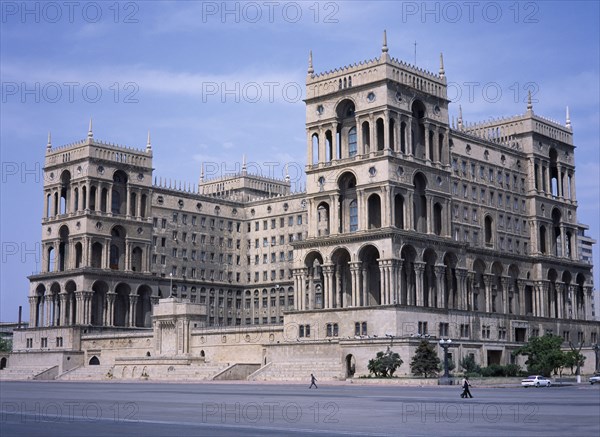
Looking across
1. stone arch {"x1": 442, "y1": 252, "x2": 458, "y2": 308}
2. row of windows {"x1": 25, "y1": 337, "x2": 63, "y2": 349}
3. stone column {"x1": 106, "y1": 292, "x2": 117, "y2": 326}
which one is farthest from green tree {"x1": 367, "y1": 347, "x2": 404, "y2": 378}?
row of windows {"x1": 25, "y1": 337, "x2": 63, "y2": 349}

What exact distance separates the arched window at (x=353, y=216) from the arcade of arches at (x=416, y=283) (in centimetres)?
357

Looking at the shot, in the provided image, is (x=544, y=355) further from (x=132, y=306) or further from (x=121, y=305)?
(x=121, y=305)

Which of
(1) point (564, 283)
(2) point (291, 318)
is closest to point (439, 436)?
(2) point (291, 318)

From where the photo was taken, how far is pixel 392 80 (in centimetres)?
9756

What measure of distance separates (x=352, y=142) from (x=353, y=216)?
8.51 meters

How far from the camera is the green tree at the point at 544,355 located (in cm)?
9206

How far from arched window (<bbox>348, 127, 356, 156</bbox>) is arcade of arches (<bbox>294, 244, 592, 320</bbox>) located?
11.6 metres

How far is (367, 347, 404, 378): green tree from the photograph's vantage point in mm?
84250

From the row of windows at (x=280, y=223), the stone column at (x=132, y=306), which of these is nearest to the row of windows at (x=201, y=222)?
the row of windows at (x=280, y=223)

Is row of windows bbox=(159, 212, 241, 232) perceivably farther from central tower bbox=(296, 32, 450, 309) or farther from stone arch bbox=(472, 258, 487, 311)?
stone arch bbox=(472, 258, 487, 311)

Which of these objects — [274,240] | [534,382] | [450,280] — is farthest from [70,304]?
[534,382]

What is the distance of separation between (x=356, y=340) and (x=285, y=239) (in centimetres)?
5134

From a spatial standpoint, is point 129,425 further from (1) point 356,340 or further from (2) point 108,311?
(2) point 108,311

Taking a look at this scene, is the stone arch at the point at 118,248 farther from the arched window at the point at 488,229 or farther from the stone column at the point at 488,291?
the stone column at the point at 488,291
